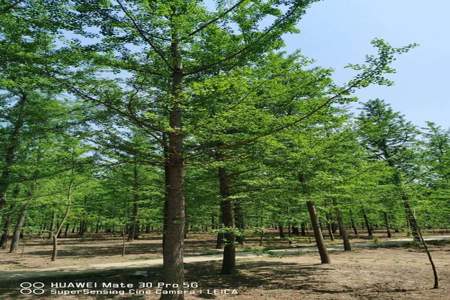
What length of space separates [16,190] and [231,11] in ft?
68.7

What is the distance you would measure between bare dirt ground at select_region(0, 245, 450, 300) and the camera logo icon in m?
0.32

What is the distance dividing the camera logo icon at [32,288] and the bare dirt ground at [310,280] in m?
0.32

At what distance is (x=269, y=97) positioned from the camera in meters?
8.91

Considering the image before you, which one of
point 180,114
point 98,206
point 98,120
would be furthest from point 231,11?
point 98,206

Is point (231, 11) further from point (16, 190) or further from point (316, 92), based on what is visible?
point (16, 190)

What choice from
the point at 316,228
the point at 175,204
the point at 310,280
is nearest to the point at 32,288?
the point at 175,204

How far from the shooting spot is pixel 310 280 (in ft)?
38.9

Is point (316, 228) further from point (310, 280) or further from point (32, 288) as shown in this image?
point (32, 288)

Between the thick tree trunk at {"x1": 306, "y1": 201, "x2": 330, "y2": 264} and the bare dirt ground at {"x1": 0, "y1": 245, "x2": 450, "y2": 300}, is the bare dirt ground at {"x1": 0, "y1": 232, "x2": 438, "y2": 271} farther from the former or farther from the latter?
the bare dirt ground at {"x1": 0, "y1": 245, "x2": 450, "y2": 300}

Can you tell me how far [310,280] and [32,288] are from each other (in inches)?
365

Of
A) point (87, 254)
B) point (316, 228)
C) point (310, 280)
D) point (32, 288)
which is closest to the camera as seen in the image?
point (32, 288)

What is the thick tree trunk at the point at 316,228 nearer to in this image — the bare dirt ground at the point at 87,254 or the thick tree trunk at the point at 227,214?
the bare dirt ground at the point at 87,254

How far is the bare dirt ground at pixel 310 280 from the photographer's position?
9.56m

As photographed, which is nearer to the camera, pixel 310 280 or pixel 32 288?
pixel 32 288
